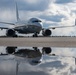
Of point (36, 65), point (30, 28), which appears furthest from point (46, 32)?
point (36, 65)

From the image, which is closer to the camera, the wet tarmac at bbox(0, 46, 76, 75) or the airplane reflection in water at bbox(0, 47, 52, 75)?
the wet tarmac at bbox(0, 46, 76, 75)

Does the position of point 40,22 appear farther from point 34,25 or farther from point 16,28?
point 16,28

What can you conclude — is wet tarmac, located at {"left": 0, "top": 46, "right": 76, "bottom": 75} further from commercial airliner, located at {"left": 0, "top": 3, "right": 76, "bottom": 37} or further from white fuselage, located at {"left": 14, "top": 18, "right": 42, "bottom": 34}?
commercial airliner, located at {"left": 0, "top": 3, "right": 76, "bottom": 37}

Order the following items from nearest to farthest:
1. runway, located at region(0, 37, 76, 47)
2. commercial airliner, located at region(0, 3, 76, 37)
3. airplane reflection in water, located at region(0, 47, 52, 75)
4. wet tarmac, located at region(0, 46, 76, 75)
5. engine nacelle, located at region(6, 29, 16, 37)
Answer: wet tarmac, located at region(0, 46, 76, 75), airplane reflection in water, located at region(0, 47, 52, 75), runway, located at region(0, 37, 76, 47), commercial airliner, located at region(0, 3, 76, 37), engine nacelle, located at region(6, 29, 16, 37)

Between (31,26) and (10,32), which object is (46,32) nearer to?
(31,26)

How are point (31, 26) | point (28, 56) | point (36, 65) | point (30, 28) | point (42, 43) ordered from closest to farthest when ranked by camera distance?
point (36, 65) < point (28, 56) < point (42, 43) < point (31, 26) < point (30, 28)

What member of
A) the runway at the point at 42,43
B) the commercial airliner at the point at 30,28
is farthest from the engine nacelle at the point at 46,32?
the runway at the point at 42,43

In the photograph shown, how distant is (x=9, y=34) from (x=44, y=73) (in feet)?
163

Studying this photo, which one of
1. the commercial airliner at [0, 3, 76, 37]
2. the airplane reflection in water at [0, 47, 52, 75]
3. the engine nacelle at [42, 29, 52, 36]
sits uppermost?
the airplane reflection in water at [0, 47, 52, 75]

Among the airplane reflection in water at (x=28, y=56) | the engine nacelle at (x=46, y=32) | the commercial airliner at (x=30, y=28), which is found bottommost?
the engine nacelle at (x=46, y=32)

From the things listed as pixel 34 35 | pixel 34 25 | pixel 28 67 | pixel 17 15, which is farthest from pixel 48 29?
pixel 28 67

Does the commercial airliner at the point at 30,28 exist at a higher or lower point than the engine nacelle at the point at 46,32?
higher

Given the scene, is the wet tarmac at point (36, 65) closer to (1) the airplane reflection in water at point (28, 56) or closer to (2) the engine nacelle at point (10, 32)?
(1) the airplane reflection in water at point (28, 56)

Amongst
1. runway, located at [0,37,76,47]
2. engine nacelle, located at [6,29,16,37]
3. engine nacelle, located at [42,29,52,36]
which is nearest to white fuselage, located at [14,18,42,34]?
engine nacelle, located at [6,29,16,37]
